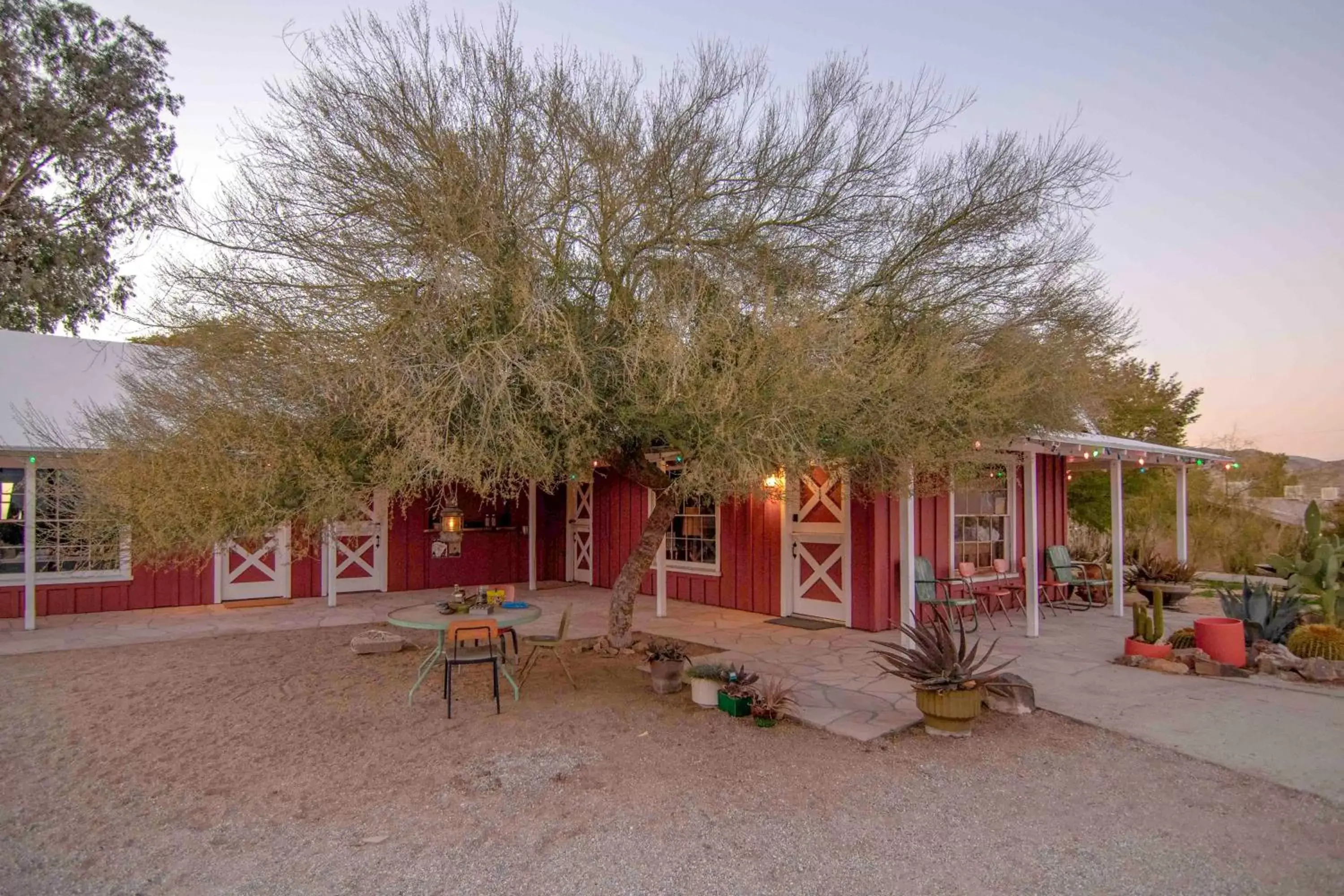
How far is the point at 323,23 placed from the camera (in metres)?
4.73

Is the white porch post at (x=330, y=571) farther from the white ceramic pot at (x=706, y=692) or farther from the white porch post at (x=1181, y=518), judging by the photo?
the white porch post at (x=1181, y=518)

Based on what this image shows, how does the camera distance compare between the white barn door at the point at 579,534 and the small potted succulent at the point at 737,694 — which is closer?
the small potted succulent at the point at 737,694

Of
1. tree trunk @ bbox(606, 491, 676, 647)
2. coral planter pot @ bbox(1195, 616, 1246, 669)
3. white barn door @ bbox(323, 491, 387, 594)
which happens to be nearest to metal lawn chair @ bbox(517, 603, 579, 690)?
tree trunk @ bbox(606, 491, 676, 647)

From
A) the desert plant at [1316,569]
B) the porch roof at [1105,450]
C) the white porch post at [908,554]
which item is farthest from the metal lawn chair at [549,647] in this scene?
the desert plant at [1316,569]

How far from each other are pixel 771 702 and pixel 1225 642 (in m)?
4.08

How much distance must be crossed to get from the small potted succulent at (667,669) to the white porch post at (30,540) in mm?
7120

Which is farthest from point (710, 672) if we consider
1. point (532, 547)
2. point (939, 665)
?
point (532, 547)

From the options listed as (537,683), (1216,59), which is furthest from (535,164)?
(1216,59)

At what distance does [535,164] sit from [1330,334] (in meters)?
11.6

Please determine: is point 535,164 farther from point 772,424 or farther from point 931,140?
point 931,140

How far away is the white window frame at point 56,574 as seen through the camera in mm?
8273

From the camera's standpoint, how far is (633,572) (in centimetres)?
645

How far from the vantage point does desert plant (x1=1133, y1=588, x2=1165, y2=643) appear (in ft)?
21.1

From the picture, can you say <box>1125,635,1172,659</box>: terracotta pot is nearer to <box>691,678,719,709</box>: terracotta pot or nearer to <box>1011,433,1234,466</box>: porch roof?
Result: <box>1011,433,1234,466</box>: porch roof
